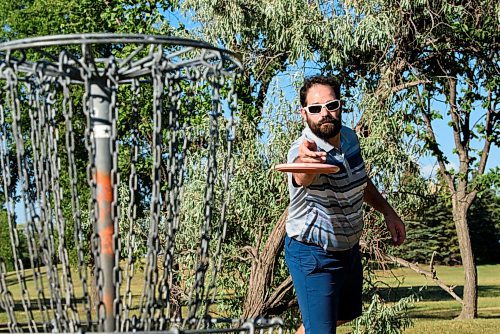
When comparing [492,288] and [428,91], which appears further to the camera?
[492,288]

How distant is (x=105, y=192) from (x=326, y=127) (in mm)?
1203

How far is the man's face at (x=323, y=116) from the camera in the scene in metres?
3.58

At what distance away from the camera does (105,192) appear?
272 centimetres

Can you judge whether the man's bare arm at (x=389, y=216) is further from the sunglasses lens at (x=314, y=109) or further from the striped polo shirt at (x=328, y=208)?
the sunglasses lens at (x=314, y=109)

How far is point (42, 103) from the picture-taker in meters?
2.72

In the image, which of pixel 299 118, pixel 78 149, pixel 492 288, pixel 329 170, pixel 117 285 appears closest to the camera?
pixel 117 285

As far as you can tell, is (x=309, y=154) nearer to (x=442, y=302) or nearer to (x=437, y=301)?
(x=442, y=302)

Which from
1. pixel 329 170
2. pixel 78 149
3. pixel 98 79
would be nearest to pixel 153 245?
pixel 98 79

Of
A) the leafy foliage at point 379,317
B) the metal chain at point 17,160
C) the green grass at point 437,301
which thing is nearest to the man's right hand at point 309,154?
the metal chain at point 17,160

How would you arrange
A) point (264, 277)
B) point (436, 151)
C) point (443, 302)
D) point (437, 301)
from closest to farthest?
point (264, 277) < point (436, 151) < point (443, 302) < point (437, 301)

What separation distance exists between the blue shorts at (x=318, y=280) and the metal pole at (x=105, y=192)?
1.17 meters

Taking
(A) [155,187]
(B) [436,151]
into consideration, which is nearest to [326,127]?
(A) [155,187]

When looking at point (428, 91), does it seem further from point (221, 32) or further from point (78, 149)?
point (78, 149)

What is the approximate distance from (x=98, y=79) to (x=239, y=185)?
573 centimetres
